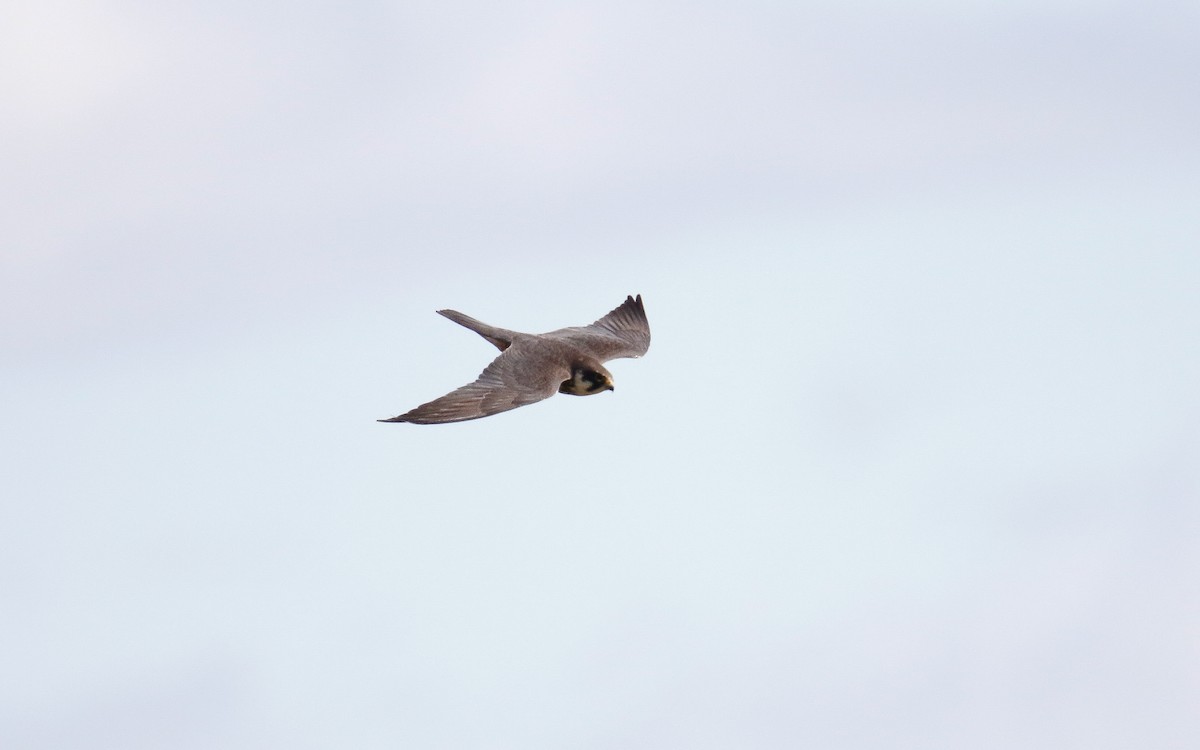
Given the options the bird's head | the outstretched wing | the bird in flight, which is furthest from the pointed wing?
the outstretched wing

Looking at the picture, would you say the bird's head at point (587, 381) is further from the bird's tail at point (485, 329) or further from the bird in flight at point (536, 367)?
the bird's tail at point (485, 329)

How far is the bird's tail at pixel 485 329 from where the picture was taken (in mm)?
30281

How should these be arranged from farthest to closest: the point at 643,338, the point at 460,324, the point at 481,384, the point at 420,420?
the point at 643,338
the point at 460,324
the point at 481,384
the point at 420,420

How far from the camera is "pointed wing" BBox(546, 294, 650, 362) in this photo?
32.3 meters

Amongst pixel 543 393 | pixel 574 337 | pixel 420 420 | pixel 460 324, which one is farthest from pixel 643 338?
pixel 420 420

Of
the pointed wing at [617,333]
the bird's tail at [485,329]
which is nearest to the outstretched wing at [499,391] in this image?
the bird's tail at [485,329]

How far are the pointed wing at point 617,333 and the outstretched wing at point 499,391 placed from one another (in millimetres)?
2802

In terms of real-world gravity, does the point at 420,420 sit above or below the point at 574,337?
below

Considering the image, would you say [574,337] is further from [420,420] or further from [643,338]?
[420,420]

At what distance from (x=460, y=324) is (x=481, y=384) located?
12.5ft

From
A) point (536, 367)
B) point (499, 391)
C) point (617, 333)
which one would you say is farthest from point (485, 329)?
point (617, 333)

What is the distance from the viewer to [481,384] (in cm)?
2773

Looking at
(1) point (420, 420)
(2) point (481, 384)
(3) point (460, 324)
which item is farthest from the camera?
(3) point (460, 324)

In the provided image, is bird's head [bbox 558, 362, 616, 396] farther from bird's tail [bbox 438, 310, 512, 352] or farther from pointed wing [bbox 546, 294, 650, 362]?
pointed wing [bbox 546, 294, 650, 362]
